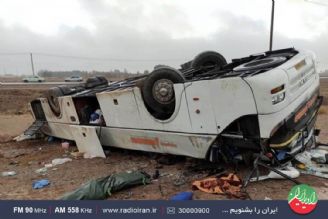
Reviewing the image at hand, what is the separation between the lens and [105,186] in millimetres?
4465

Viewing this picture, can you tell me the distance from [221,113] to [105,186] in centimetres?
175

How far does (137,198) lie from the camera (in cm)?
437

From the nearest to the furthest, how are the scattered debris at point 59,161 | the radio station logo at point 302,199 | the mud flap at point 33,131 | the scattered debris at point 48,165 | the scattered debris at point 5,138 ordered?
the radio station logo at point 302,199 → the scattered debris at point 48,165 → the scattered debris at point 59,161 → the mud flap at point 33,131 → the scattered debris at point 5,138

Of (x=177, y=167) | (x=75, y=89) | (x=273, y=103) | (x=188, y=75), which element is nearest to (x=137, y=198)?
(x=177, y=167)

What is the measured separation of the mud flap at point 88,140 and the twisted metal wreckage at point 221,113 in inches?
0.7

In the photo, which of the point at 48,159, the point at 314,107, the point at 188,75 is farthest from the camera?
the point at 48,159

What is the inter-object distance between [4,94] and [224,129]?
59.1ft

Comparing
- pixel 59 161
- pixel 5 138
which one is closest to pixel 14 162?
pixel 59 161

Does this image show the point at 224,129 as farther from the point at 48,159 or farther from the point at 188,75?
A: the point at 48,159

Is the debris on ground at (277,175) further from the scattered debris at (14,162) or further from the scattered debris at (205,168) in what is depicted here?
the scattered debris at (14,162)

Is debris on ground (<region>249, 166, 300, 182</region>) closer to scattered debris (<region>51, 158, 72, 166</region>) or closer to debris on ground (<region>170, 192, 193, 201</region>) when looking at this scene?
debris on ground (<region>170, 192, 193, 201</region>)

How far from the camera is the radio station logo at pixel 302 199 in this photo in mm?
3566

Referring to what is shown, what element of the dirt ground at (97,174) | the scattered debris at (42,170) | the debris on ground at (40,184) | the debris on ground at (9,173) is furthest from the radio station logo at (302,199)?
the debris on ground at (9,173)

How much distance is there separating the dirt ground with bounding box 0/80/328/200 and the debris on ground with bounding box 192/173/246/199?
→ 0.31 ft
